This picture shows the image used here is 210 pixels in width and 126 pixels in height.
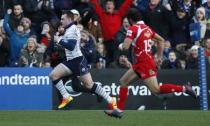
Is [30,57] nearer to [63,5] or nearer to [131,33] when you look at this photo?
[63,5]

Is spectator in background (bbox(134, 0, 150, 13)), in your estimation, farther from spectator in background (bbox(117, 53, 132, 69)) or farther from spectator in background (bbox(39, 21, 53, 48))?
spectator in background (bbox(39, 21, 53, 48))

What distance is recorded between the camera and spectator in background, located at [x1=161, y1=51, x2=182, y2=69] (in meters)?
20.6

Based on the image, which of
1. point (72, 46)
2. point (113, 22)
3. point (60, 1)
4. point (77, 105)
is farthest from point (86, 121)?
point (60, 1)

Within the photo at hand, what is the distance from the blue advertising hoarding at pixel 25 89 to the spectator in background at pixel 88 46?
1236mm

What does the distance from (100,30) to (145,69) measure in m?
6.05

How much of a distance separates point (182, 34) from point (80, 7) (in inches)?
127

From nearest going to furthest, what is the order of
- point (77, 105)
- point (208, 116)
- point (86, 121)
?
point (86, 121) → point (208, 116) → point (77, 105)

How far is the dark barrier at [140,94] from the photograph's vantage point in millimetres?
20219

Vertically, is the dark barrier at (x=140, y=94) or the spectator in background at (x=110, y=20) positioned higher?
the spectator in background at (x=110, y=20)

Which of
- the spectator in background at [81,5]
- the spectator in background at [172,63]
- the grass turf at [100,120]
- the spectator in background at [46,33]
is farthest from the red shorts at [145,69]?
the spectator in background at [81,5]

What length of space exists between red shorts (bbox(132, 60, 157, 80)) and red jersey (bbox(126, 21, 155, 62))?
3.8 inches

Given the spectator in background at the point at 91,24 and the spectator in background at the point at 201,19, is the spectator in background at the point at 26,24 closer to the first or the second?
the spectator in background at the point at 91,24

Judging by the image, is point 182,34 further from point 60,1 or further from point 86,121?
point 86,121

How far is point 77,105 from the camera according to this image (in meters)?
20.3
